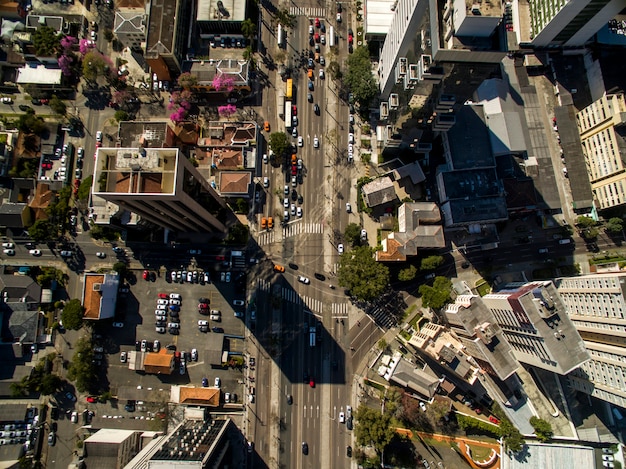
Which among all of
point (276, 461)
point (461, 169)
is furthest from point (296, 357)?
point (461, 169)

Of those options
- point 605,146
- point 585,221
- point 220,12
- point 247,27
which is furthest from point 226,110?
point 585,221

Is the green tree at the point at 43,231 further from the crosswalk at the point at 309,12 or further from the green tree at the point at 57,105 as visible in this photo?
the crosswalk at the point at 309,12

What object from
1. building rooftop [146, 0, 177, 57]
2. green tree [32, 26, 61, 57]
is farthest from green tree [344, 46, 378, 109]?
green tree [32, 26, 61, 57]

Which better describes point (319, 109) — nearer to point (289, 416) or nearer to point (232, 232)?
point (232, 232)

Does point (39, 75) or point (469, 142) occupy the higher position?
point (39, 75)

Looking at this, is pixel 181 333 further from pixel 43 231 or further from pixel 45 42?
pixel 45 42

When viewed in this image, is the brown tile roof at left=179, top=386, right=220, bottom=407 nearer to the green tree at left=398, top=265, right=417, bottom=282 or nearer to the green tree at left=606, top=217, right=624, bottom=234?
the green tree at left=398, top=265, right=417, bottom=282
